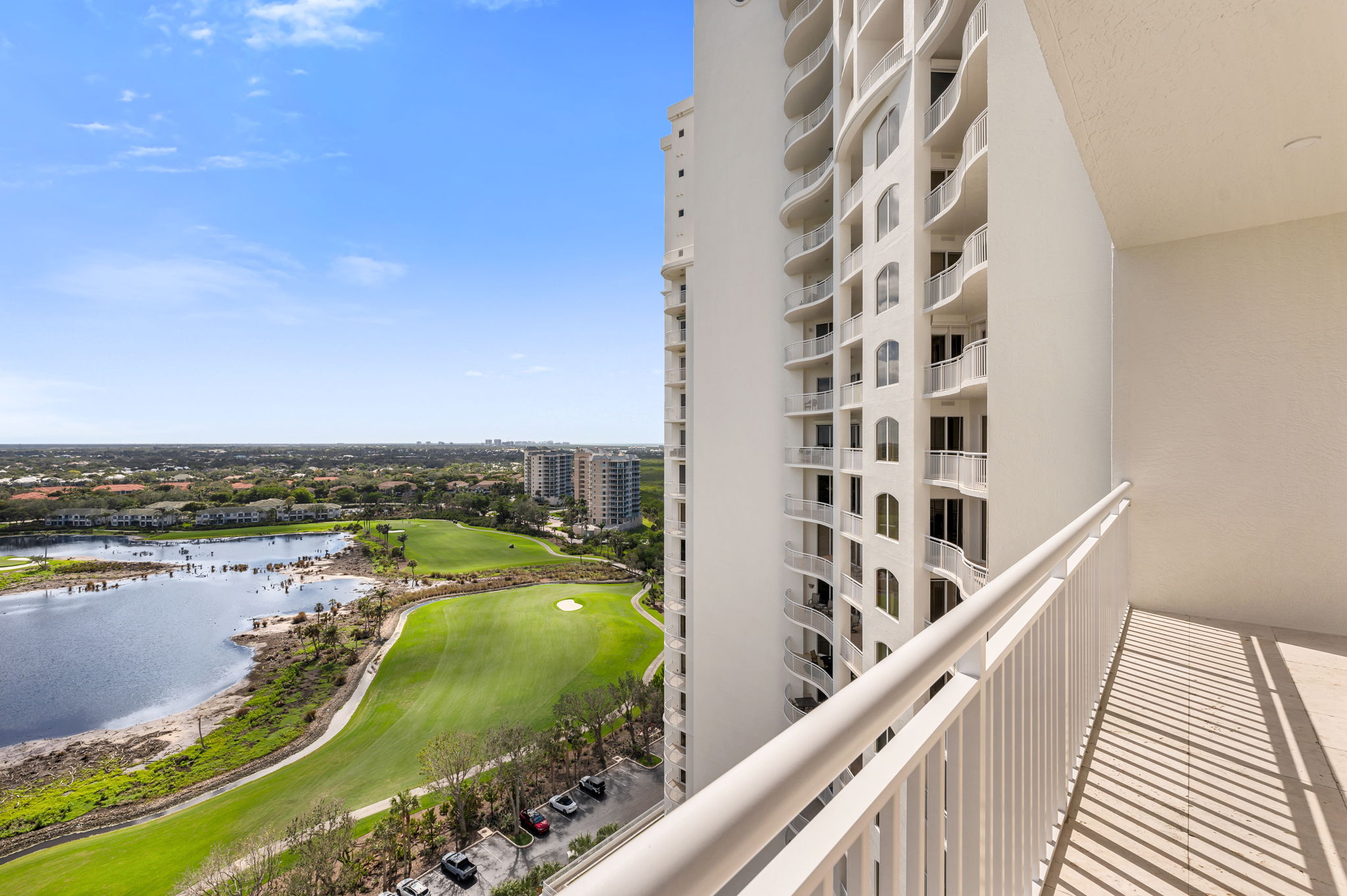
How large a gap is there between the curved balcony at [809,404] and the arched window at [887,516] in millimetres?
3079

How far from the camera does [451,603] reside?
4250cm

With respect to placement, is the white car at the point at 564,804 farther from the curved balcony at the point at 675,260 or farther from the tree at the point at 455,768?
the curved balcony at the point at 675,260

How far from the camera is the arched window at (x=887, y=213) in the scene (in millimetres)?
8995

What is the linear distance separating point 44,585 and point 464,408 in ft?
170

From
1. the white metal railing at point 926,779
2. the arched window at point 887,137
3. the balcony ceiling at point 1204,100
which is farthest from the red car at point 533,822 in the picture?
the balcony ceiling at point 1204,100

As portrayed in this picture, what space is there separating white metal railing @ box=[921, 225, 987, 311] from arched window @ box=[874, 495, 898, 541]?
3.12 metres

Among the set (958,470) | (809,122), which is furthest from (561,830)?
(809,122)

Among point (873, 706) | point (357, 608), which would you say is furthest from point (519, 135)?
point (873, 706)

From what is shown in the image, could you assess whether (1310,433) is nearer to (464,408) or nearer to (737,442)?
(737,442)

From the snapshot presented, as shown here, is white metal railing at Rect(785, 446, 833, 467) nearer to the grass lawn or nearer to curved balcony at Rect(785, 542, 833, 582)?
curved balcony at Rect(785, 542, 833, 582)

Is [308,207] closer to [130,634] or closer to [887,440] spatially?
[130,634]

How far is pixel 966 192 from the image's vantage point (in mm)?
7754

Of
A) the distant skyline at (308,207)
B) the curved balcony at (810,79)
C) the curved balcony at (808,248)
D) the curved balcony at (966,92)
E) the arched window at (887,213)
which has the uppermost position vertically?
the distant skyline at (308,207)

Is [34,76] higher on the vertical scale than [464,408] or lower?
higher
